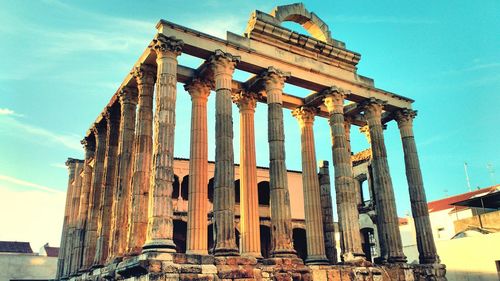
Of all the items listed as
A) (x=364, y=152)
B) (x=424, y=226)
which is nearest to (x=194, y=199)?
(x=424, y=226)

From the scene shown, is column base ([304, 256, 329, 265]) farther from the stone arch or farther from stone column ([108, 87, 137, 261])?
the stone arch

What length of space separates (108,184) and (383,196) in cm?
1626

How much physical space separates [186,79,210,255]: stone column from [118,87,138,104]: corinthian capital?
3237mm

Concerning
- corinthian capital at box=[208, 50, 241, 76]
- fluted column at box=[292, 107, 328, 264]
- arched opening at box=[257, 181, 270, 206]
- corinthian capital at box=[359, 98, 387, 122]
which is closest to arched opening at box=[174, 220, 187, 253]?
arched opening at box=[257, 181, 270, 206]

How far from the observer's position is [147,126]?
821 inches

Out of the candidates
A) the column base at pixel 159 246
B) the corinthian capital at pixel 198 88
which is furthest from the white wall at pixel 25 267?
the column base at pixel 159 246

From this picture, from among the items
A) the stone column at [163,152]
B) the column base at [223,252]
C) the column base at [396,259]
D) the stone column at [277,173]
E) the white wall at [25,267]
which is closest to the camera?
the stone column at [163,152]

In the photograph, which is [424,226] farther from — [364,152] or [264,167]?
[264,167]

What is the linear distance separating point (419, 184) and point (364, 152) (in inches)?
352

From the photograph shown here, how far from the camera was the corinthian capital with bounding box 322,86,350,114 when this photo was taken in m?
25.0

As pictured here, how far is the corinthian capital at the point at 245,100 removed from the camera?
23.8 meters

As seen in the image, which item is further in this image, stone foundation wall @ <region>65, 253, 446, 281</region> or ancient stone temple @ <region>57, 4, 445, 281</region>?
ancient stone temple @ <region>57, 4, 445, 281</region>

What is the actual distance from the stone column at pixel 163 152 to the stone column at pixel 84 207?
1047 cm

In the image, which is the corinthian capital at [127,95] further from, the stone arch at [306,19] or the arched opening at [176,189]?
the arched opening at [176,189]
